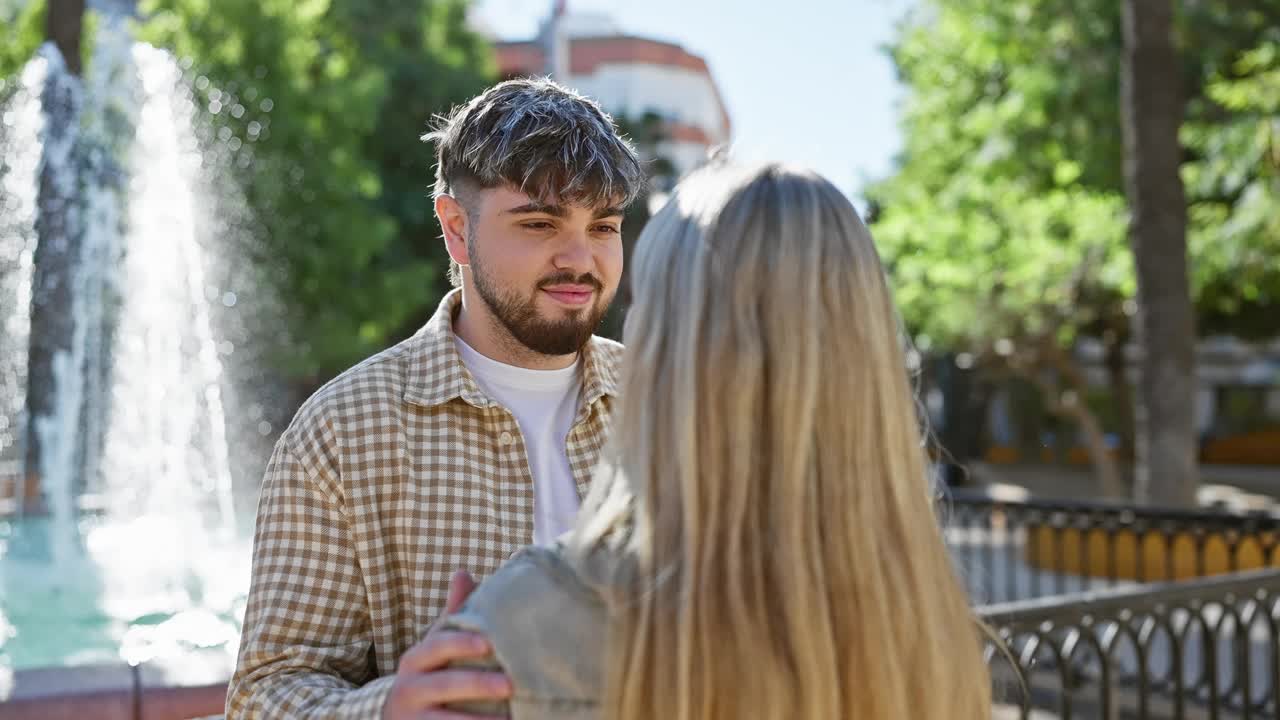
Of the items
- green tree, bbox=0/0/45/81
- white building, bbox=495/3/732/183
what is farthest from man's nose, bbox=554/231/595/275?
white building, bbox=495/3/732/183

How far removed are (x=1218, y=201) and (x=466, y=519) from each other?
1482 centimetres

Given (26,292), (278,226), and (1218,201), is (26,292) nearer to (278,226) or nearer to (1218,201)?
(278,226)

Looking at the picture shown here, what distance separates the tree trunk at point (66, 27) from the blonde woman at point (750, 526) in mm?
14984

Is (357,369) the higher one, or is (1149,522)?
(357,369)

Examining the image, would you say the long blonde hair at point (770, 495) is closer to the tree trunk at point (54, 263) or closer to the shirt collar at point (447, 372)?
the shirt collar at point (447, 372)

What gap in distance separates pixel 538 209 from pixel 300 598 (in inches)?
28.3

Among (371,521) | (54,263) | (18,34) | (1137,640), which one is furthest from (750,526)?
(18,34)

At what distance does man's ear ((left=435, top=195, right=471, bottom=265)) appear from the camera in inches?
88.9

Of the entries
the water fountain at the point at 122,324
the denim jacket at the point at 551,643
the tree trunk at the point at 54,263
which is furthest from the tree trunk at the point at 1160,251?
the tree trunk at the point at 54,263

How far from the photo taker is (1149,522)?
8.35 m

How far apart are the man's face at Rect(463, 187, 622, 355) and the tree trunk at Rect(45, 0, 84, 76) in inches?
555

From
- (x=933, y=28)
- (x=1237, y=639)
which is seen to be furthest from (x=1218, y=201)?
(x=1237, y=639)

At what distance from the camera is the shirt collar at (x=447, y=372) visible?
2.04m

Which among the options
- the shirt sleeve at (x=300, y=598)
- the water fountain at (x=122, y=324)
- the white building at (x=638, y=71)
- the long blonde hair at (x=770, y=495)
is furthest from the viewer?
the white building at (x=638, y=71)
